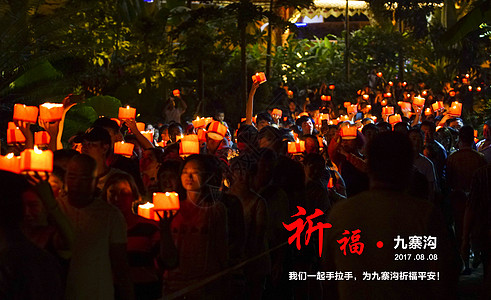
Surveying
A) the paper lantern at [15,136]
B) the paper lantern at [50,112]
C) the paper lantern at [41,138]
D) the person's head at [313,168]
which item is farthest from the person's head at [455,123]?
the paper lantern at [15,136]

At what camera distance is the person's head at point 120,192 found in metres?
5.79

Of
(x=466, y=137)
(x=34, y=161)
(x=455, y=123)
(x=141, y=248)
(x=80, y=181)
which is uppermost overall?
(x=455, y=123)

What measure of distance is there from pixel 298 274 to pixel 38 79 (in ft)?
25.4

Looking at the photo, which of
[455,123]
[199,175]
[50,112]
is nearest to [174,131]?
[50,112]

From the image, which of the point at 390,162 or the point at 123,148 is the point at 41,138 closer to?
the point at 123,148

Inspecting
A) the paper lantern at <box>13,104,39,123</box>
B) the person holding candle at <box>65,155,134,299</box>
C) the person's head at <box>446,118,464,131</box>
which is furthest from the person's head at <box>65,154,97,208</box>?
the person's head at <box>446,118,464,131</box>

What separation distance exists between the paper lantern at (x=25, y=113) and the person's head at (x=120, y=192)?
63.9 inches

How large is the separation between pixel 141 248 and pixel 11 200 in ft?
8.53

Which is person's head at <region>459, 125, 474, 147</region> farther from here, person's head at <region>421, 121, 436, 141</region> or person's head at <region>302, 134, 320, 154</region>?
person's head at <region>302, 134, 320, 154</region>

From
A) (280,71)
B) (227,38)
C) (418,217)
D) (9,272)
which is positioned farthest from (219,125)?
(280,71)

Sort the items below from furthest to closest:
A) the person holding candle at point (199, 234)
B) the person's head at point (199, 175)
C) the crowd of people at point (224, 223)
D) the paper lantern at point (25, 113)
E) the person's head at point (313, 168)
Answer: the person's head at point (313, 168) < the paper lantern at point (25, 113) < the person's head at point (199, 175) < the person holding candle at point (199, 234) < the crowd of people at point (224, 223)

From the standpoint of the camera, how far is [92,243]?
4.60 metres

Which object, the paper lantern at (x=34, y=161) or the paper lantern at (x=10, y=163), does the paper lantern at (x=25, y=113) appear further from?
the paper lantern at (x=34, y=161)

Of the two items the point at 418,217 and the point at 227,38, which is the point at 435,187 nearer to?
the point at 418,217
